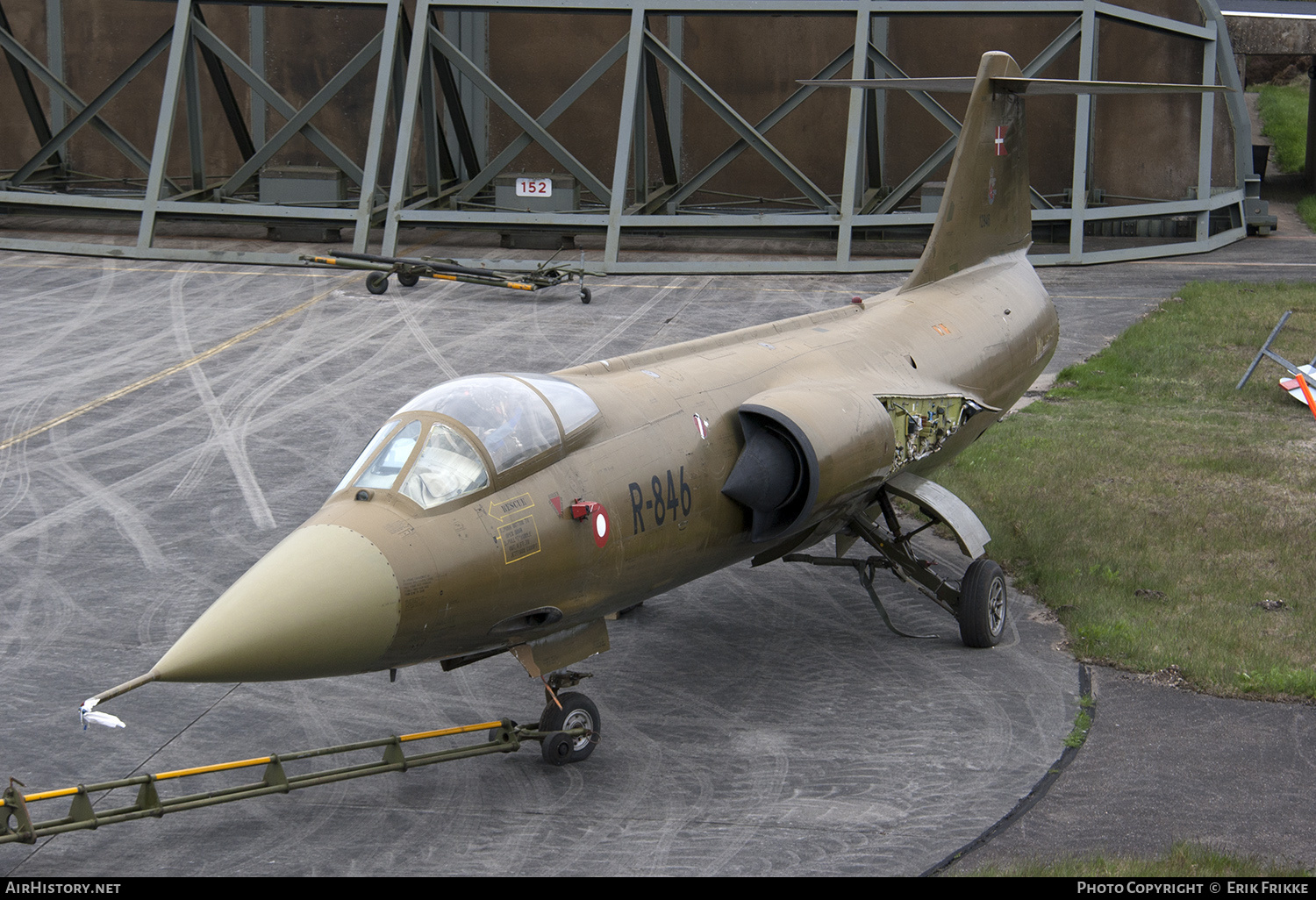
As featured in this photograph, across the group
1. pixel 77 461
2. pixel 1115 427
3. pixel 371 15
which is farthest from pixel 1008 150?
pixel 371 15

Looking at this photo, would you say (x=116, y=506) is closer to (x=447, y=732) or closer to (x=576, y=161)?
(x=447, y=732)

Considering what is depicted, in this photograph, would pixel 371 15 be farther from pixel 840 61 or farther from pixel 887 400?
pixel 887 400

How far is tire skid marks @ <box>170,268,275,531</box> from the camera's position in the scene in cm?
1341

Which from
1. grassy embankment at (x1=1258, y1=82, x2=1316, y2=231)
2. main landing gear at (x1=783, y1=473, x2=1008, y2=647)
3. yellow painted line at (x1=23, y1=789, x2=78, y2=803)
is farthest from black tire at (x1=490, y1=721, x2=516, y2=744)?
grassy embankment at (x1=1258, y1=82, x2=1316, y2=231)

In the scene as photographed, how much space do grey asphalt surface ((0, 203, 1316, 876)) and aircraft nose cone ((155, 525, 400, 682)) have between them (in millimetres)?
1264

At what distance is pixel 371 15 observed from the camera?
95.8 feet

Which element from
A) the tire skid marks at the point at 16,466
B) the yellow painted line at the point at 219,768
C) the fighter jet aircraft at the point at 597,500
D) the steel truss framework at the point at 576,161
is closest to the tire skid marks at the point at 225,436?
the tire skid marks at the point at 16,466

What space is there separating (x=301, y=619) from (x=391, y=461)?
124 cm

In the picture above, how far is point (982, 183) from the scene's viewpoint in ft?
46.5

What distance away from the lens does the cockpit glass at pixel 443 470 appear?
25.7 feet

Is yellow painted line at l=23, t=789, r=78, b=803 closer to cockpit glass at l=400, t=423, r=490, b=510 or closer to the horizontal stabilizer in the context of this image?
cockpit glass at l=400, t=423, r=490, b=510

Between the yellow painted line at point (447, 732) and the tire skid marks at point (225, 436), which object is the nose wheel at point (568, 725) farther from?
Answer: the tire skid marks at point (225, 436)

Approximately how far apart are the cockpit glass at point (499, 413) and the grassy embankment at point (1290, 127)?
1048 inches

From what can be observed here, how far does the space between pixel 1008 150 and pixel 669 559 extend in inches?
311
